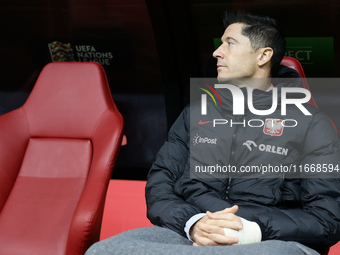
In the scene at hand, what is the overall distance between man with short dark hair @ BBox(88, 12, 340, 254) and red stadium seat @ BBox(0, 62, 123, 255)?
0.37 meters

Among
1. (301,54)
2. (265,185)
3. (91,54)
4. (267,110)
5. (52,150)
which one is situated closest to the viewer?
(265,185)

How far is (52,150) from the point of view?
236cm

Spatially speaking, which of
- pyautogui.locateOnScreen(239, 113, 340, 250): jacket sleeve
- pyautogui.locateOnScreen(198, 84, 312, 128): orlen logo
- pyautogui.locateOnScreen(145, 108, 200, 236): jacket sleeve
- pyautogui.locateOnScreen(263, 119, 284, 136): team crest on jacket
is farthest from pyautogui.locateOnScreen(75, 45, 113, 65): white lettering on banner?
pyautogui.locateOnScreen(239, 113, 340, 250): jacket sleeve

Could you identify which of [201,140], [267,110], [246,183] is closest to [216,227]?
[246,183]

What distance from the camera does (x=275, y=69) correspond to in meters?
2.02

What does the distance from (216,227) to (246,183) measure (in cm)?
28

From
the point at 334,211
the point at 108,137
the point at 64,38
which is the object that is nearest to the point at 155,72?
the point at 64,38

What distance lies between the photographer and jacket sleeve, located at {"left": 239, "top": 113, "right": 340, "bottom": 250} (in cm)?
Answer: 162

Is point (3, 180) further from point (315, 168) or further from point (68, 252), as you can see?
point (315, 168)

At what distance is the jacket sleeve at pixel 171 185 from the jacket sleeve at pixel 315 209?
232mm

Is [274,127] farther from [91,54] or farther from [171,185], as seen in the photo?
[91,54]

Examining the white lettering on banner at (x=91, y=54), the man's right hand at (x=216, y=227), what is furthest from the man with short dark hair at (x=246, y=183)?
the white lettering on banner at (x=91, y=54)

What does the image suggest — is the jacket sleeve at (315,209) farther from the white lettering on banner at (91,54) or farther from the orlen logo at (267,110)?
the white lettering on banner at (91,54)

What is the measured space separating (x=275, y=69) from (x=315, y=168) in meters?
0.47
